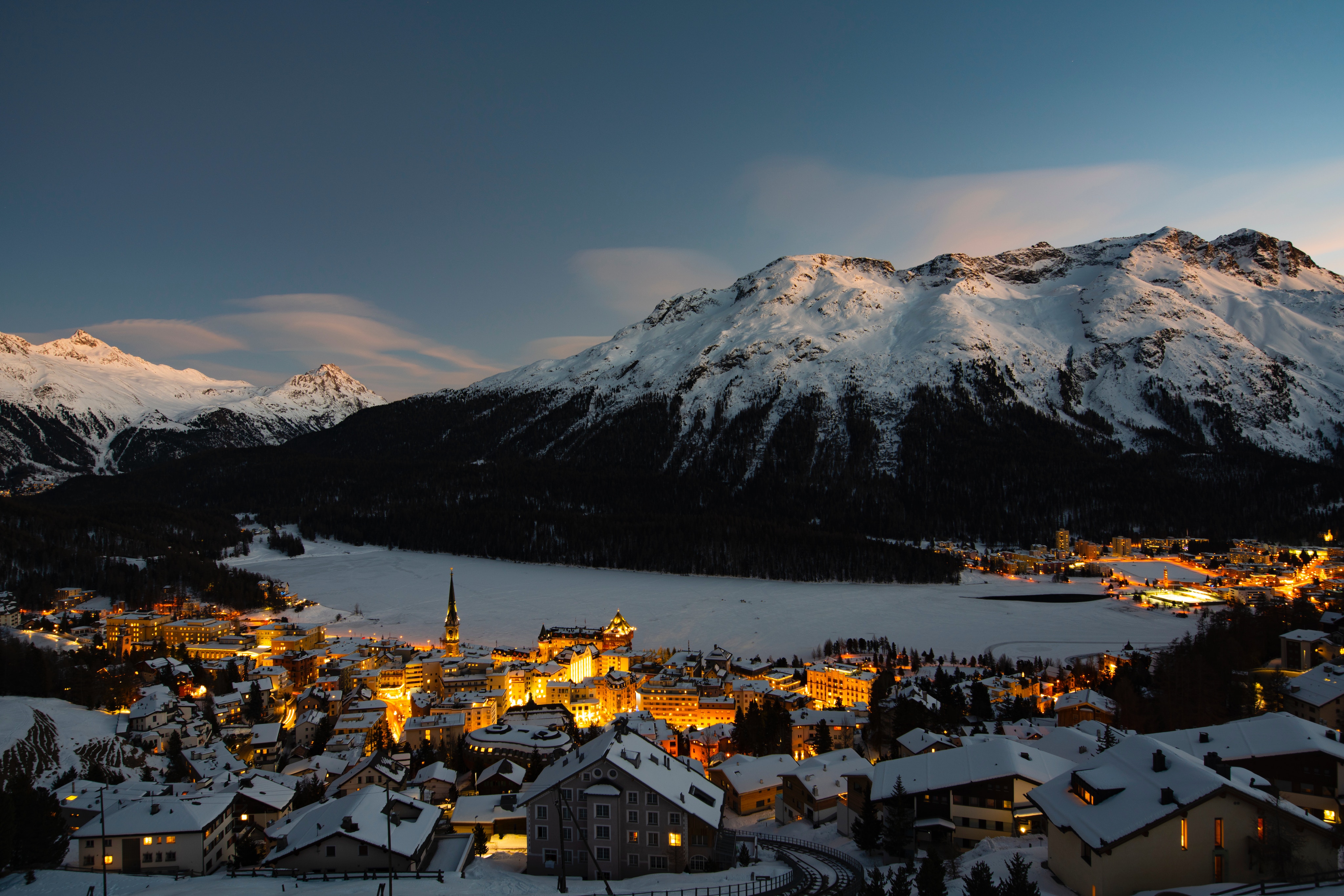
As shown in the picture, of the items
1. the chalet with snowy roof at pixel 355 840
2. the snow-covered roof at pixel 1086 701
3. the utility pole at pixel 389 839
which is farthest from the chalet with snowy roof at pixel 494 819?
the snow-covered roof at pixel 1086 701

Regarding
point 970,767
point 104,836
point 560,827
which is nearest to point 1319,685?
point 970,767

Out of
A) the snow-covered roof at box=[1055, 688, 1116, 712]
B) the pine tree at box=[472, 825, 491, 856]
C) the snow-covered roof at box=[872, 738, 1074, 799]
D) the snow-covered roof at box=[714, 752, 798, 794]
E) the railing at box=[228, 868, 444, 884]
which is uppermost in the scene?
the snow-covered roof at box=[872, 738, 1074, 799]

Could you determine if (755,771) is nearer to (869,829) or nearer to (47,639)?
(869,829)

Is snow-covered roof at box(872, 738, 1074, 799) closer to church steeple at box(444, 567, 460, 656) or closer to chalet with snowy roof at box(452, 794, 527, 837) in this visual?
chalet with snowy roof at box(452, 794, 527, 837)

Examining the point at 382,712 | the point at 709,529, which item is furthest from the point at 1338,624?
the point at 709,529

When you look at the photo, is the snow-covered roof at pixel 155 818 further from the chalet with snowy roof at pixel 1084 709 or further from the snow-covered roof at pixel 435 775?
the chalet with snowy roof at pixel 1084 709

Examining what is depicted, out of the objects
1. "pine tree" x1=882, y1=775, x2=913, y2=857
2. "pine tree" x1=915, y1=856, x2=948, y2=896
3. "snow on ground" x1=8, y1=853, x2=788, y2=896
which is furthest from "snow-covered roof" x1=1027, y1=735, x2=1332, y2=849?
"snow on ground" x1=8, y1=853, x2=788, y2=896
